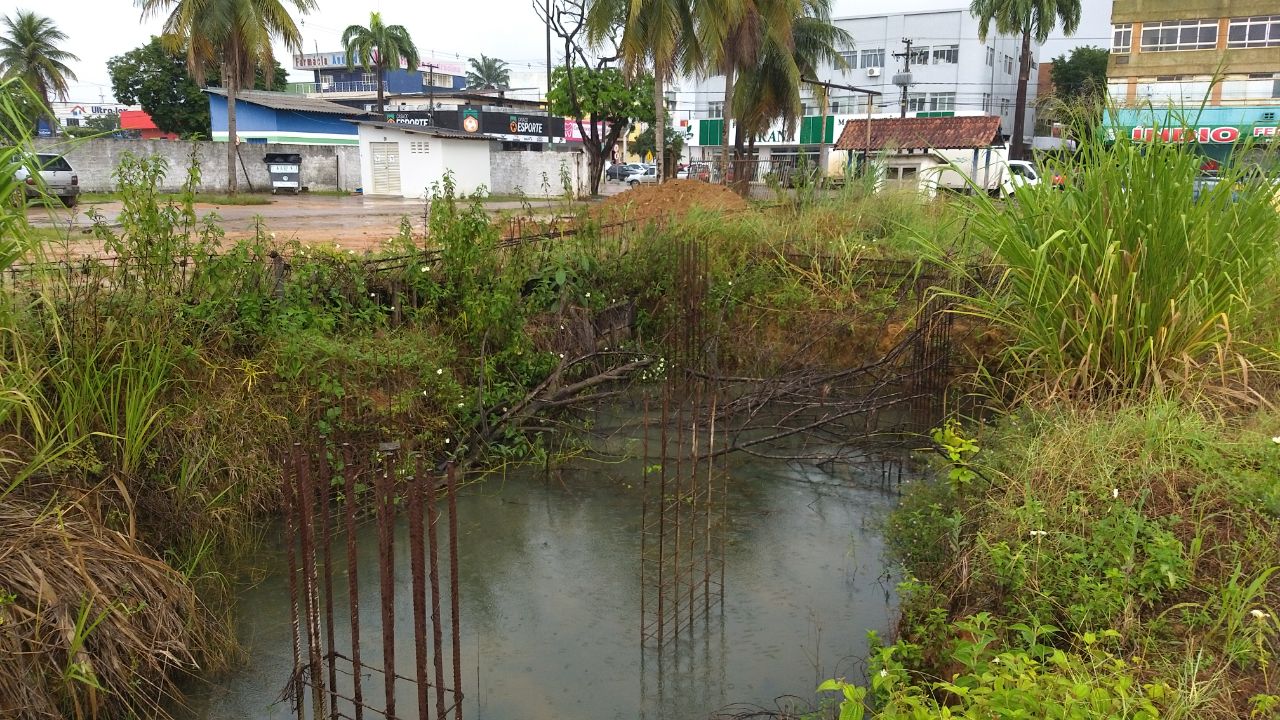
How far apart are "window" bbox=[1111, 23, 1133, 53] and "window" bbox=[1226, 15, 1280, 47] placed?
272cm

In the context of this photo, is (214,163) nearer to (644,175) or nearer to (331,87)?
(644,175)

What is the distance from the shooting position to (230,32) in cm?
2167

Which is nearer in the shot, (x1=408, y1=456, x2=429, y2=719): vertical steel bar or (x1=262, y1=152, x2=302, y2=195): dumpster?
(x1=408, y1=456, x2=429, y2=719): vertical steel bar

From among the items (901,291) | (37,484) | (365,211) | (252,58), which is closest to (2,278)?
(37,484)

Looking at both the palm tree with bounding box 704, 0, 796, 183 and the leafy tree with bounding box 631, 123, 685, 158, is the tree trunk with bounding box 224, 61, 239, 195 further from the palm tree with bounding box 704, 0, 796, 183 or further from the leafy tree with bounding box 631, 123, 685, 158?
the leafy tree with bounding box 631, 123, 685, 158

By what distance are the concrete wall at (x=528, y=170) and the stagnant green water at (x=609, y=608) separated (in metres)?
21.9

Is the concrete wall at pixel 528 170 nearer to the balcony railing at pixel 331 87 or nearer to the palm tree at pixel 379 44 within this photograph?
the palm tree at pixel 379 44

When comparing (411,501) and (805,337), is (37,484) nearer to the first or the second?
(411,501)

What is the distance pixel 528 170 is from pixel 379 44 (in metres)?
15.3

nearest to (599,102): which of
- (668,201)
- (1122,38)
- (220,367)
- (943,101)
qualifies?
(668,201)

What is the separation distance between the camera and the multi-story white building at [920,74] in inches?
1741

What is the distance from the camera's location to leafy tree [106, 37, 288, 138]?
3959 centimetres

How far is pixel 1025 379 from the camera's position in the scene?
227 inches

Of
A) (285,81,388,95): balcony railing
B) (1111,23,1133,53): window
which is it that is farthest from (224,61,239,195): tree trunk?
(285,81,388,95): balcony railing
